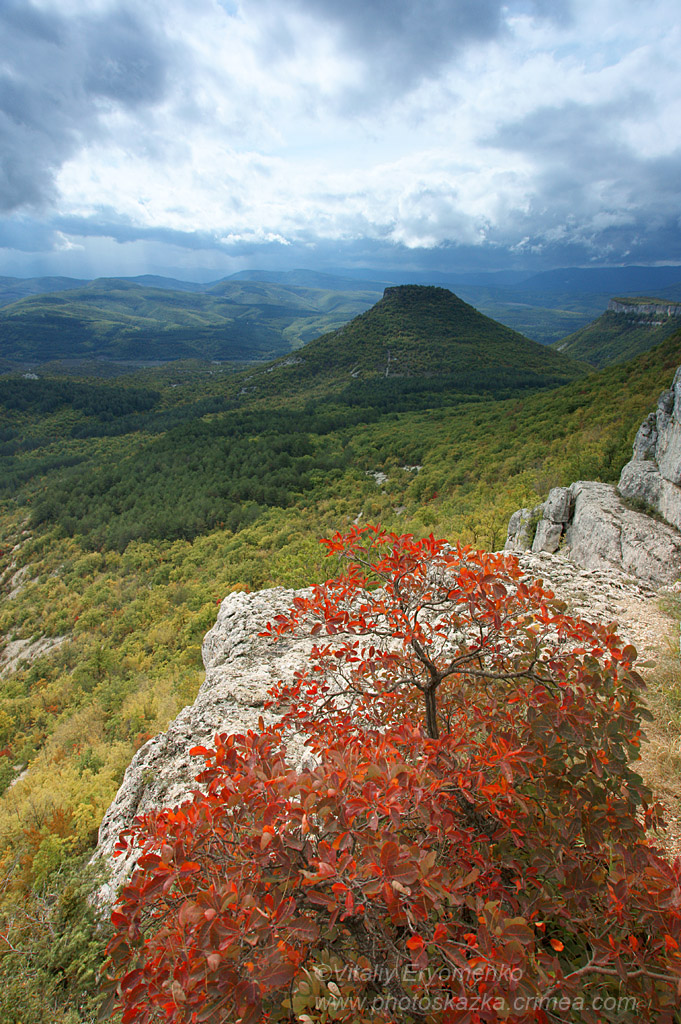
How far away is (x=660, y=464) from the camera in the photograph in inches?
395

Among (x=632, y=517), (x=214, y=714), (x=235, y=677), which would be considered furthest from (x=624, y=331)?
(x=214, y=714)

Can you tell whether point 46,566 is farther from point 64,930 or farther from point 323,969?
point 323,969

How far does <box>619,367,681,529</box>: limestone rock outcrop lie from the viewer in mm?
9148

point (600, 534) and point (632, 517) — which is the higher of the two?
point (632, 517)

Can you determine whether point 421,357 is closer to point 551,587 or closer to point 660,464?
point 660,464

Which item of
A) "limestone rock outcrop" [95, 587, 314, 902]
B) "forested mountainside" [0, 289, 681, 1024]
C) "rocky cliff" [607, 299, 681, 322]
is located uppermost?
"rocky cliff" [607, 299, 681, 322]

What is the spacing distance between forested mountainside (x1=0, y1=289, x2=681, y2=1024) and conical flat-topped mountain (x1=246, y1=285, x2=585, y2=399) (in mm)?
2575

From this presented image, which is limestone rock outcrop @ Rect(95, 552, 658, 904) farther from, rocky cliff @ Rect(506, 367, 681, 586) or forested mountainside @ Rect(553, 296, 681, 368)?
forested mountainside @ Rect(553, 296, 681, 368)

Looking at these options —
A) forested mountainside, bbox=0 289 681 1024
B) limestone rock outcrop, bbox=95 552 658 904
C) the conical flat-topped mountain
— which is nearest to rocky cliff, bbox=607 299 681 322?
the conical flat-topped mountain

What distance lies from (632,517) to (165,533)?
93.6 feet

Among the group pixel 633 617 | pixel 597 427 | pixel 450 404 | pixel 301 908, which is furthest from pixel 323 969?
pixel 450 404

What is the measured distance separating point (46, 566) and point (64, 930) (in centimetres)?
3406

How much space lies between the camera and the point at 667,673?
17.6 ft

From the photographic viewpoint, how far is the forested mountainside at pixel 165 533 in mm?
5383
